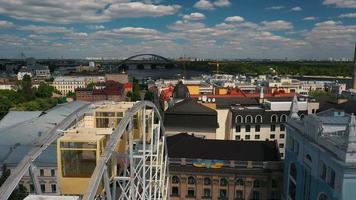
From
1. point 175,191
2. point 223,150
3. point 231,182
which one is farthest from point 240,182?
point 175,191

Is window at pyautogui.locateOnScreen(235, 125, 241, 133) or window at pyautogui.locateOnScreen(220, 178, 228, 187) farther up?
window at pyautogui.locateOnScreen(235, 125, 241, 133)

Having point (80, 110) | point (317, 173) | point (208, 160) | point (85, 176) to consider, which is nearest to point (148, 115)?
point (80, 110)

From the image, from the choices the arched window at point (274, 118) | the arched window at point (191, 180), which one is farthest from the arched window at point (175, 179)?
the arched window at point (274, 118)

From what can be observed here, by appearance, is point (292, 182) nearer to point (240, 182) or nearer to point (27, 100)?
point (240, 182)

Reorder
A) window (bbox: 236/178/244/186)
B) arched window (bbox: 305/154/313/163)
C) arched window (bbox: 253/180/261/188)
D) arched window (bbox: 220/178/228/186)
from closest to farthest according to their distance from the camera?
arched window (bbox: 305/154/313/163) < arched window (bbox: 253/180/261/188) < window (bbox: 236/178/244/186) < arched window (bbox: 220/178/228/186)

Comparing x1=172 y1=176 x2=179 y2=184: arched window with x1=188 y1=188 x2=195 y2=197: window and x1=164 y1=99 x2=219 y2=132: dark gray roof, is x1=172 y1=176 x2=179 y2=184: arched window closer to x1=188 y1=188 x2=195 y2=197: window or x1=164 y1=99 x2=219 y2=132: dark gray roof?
x1=188 y1=188 x2=195 y2=197: window

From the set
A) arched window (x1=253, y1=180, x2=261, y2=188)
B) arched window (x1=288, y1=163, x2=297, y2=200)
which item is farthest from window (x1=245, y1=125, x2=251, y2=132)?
arched window (x1=288, y1=163, x2=297, y2=200)

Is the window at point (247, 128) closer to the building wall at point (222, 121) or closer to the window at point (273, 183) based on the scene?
the building wall at point (222, 121)

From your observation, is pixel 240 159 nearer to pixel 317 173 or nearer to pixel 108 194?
pixel 317 173
